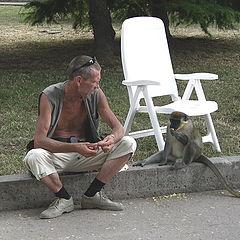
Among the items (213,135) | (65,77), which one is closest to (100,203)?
(213,135)

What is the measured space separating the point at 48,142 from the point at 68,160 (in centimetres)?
29

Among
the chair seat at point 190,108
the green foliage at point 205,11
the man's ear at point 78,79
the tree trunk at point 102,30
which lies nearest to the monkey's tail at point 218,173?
the chair seat at point 190,108

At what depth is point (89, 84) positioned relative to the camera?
454cm

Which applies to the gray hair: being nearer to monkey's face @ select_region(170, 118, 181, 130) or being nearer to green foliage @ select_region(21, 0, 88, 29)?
monkey's face @ select_region(170, 118, 181, 130)

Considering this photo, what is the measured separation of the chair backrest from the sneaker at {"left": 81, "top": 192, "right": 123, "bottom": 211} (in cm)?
172

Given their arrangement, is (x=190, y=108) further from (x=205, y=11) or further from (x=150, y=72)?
(x=205, y=11)

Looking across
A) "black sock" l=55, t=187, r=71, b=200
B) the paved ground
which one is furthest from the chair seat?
"black sock" l=55, t=187, r=71, b=200

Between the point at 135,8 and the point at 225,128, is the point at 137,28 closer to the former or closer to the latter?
the point at 225,128

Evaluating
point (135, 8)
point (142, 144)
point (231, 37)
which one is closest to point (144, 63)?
point (142, 144)

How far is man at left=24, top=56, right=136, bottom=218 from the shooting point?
14.9 ft

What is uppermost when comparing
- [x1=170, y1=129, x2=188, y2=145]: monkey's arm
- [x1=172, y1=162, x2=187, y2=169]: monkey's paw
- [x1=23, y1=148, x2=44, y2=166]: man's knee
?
[x1=23, y1=148, x2=44, y2=166]: man's knee

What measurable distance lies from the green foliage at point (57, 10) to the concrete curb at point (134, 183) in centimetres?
786

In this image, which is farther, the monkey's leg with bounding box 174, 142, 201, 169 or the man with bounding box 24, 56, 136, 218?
the monkey's leg with bounding box 174, 142, 201, 169

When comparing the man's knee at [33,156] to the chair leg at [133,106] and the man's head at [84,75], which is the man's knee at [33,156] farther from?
the chair leg at [133,106]
